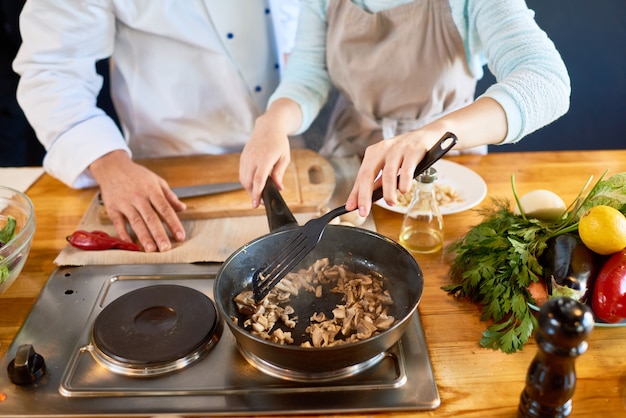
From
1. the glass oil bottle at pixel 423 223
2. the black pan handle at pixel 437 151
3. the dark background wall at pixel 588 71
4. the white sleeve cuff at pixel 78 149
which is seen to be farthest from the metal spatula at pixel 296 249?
the dark background wall at pixel 588 71

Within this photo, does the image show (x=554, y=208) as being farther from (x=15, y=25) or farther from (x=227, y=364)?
(x=15, y=25)

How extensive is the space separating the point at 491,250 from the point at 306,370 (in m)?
0.38

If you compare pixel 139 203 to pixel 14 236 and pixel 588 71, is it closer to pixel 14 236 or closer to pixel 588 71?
pixel 14 236

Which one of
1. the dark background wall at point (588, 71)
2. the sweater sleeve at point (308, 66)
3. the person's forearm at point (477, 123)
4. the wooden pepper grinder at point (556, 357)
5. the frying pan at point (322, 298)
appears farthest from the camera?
the dark background wall at point (588, 71)

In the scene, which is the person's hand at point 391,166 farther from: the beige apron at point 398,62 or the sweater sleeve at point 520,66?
the beige apron at point 398,62

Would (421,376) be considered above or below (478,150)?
above

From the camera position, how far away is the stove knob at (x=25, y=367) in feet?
2.60

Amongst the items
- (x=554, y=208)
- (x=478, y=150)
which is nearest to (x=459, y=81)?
(x=478, y=150)

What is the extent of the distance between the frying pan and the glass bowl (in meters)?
0.36

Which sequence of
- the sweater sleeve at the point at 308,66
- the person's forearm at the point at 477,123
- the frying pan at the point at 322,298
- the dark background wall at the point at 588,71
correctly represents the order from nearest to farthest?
the frying pan at the point at 322,298, the person's forearm at the point at 477,123, the sweater sleeve at the point at 308,66, the dark background wall at the point at 588,71

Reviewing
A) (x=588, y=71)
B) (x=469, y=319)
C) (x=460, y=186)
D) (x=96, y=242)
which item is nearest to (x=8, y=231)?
(x=96, y=242)

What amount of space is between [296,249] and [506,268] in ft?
1.12

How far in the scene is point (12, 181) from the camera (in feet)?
4.54

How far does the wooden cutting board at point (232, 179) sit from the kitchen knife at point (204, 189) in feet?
0.04
